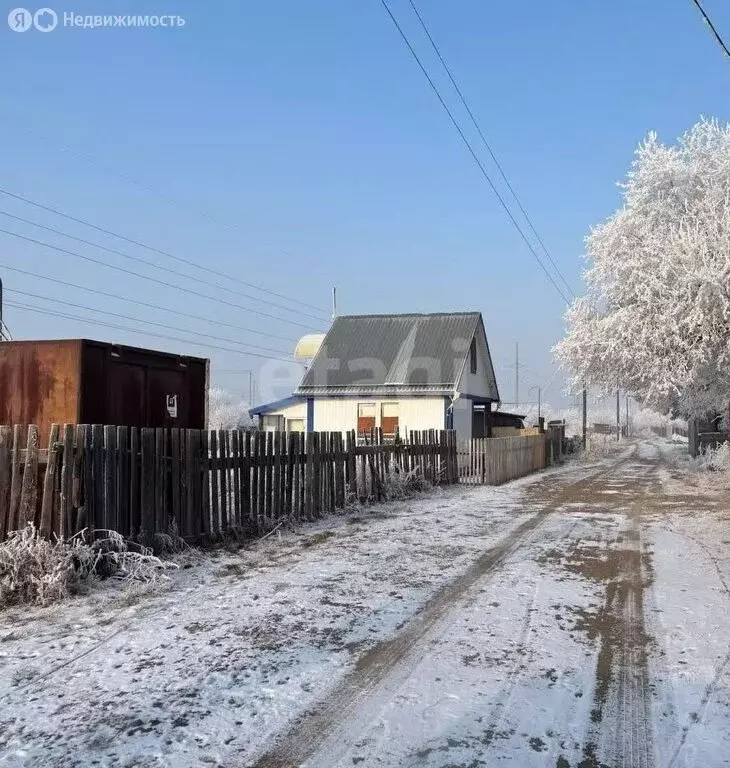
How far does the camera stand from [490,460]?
18047 millimetres

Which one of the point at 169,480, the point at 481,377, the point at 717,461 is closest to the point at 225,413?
the point at 481,377

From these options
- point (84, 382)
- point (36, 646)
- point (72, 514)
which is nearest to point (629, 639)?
point (36, 646)

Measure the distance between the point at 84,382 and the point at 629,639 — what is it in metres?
5.92

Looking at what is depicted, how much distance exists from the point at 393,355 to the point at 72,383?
21.7m

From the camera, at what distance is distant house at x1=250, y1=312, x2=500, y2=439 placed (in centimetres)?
2645

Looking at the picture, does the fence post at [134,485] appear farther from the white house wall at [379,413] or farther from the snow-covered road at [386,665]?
the white house wall at [379,413]

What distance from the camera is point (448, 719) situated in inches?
144

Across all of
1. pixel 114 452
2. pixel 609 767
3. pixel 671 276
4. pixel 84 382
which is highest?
pixel 671 276

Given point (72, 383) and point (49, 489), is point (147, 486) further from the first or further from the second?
point (72, 383)

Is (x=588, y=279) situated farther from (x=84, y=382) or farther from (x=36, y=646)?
(x=36, y=646)

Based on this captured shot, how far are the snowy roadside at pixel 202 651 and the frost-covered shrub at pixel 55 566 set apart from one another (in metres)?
0.23

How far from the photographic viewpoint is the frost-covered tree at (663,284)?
14.3 meters

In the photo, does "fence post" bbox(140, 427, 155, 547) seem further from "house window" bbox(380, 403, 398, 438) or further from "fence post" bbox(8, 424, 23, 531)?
"house window" bbox(380, 403, 398, 438)

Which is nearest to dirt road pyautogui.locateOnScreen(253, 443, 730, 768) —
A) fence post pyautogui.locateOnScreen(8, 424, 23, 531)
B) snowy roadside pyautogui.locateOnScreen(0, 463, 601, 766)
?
snowy roadside pyautogui.locateOnScreen(0, 463, 601, 766)
